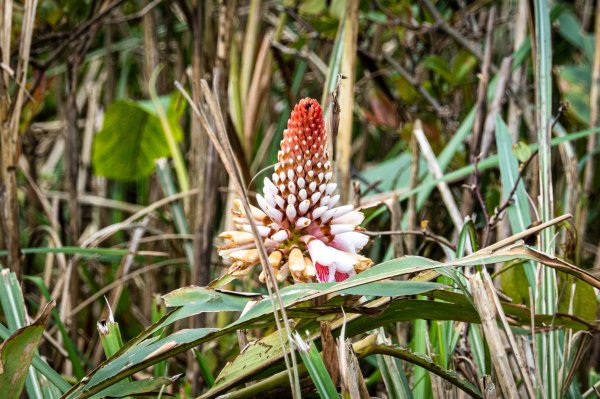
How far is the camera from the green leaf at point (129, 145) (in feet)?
5.32

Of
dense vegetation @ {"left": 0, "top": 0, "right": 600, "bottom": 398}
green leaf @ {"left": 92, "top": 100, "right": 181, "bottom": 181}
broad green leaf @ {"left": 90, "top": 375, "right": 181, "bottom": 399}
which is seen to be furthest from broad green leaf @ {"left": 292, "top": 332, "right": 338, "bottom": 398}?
green leaf @ {"left": 92, "top": 100, "right": 181, "bottom": 181}

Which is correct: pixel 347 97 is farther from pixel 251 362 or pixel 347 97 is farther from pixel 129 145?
pixel 129 145

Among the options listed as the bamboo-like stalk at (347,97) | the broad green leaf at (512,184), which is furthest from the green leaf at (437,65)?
the broad green leaf at (512,184)

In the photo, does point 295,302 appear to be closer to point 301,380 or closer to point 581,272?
point 301,380

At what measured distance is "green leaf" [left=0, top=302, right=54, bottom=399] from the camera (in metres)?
0.61

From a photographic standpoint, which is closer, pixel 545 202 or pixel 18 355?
pixel 18 355

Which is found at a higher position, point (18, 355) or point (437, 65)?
point (437, 65)

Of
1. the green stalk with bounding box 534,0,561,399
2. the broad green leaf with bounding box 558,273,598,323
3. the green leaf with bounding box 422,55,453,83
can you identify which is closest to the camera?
the green stalk with bounding box 534,0,561,399

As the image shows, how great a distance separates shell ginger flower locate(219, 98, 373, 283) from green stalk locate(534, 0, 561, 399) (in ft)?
0.78

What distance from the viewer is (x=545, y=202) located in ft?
2.88

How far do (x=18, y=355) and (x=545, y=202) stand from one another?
62 cm

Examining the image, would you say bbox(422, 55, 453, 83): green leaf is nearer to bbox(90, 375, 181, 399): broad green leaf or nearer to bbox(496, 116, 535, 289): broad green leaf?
bbox(496, 116, 535, 289): broad green leaf

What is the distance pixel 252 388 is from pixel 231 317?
623mm

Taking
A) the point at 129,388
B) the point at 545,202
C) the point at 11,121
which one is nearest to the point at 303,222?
the point at 129,388
